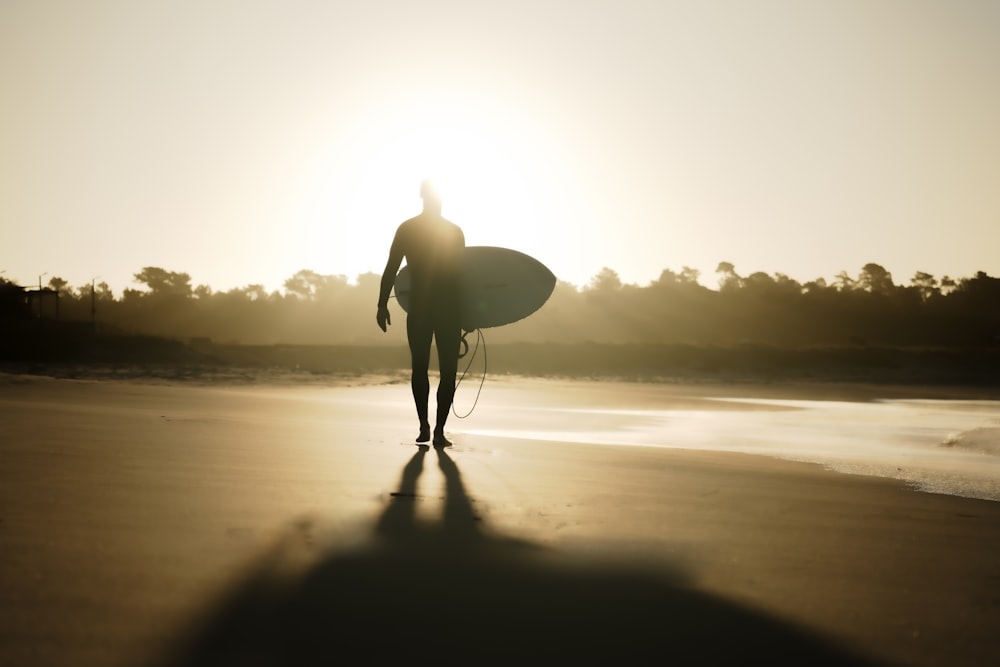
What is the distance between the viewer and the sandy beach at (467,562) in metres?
2.05

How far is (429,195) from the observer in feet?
23.9

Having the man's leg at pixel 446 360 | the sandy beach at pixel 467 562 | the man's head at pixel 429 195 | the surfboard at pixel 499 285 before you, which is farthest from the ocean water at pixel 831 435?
the man's head at pixel 429 195

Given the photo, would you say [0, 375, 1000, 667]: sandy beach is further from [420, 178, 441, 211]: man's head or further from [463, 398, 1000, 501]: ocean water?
[420, 178, 441, 211]: man's head

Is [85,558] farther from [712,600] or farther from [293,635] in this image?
[712,600]

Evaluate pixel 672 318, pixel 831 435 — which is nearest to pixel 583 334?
pixel 672 318

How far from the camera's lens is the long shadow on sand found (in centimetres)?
199

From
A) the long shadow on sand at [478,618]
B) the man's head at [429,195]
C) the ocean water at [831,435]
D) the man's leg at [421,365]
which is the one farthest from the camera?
the man's head at [429,195]

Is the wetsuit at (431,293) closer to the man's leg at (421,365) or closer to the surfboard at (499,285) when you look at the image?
the man's leg at (421,365)

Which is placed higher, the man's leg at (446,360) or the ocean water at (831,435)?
the man's leg at (446,360)

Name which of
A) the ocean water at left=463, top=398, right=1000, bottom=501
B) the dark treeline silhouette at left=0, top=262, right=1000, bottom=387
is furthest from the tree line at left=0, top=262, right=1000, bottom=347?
the ocean water at left=463, top=398, right=1000, bottom=501

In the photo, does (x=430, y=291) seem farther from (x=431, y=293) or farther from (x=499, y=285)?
(x=499, y=285)

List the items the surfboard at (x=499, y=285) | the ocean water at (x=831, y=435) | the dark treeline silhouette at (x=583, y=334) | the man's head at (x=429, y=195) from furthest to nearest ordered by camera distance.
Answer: the dark treeline silhouette at (x=583, y=334) → the surfboard at (x=499, y=285) → the man's head at (x=429, y=195) → the ocean water at (x=831, y=435)

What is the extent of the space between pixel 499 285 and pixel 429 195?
2255 millimetres

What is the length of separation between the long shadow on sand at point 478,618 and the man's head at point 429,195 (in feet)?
15.2
